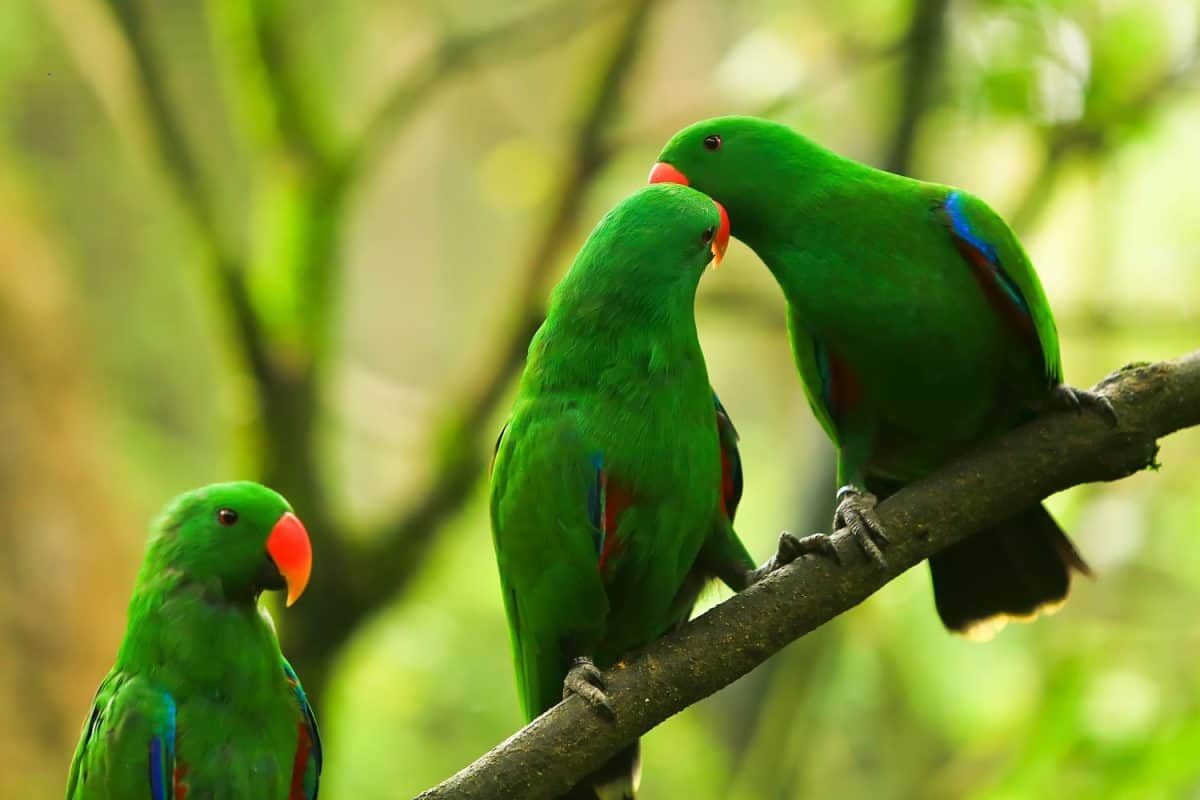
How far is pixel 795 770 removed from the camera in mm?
7191

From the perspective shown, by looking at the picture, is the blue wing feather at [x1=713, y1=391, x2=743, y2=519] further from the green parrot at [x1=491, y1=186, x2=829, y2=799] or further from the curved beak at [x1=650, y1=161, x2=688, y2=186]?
the curved beak at [x1=650, y1=161, x2=688, y2=186]

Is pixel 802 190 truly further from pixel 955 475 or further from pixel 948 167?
pixel 948 167

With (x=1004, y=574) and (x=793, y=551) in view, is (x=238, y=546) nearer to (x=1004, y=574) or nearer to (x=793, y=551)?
(x=793, y=551)

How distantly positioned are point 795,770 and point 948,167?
3.45 m

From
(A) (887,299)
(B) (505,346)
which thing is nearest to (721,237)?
(A) (887,299)

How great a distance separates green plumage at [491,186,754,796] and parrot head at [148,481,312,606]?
53 centimetres

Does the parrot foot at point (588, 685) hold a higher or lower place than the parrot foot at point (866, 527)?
lower

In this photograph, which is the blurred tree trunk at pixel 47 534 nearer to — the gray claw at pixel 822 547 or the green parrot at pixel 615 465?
the green parrot at pixel 615 465

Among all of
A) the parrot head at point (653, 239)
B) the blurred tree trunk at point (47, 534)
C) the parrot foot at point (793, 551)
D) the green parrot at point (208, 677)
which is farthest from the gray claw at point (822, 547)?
Result: the blurred tree trunk at point (47, 534)

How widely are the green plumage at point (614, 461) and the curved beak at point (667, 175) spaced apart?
250mm

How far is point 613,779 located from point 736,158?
1.62 meters

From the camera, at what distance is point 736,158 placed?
3.52 metres

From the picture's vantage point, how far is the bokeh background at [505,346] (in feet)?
19.6

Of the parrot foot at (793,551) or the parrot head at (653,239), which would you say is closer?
the parrot foot at (793,551)
